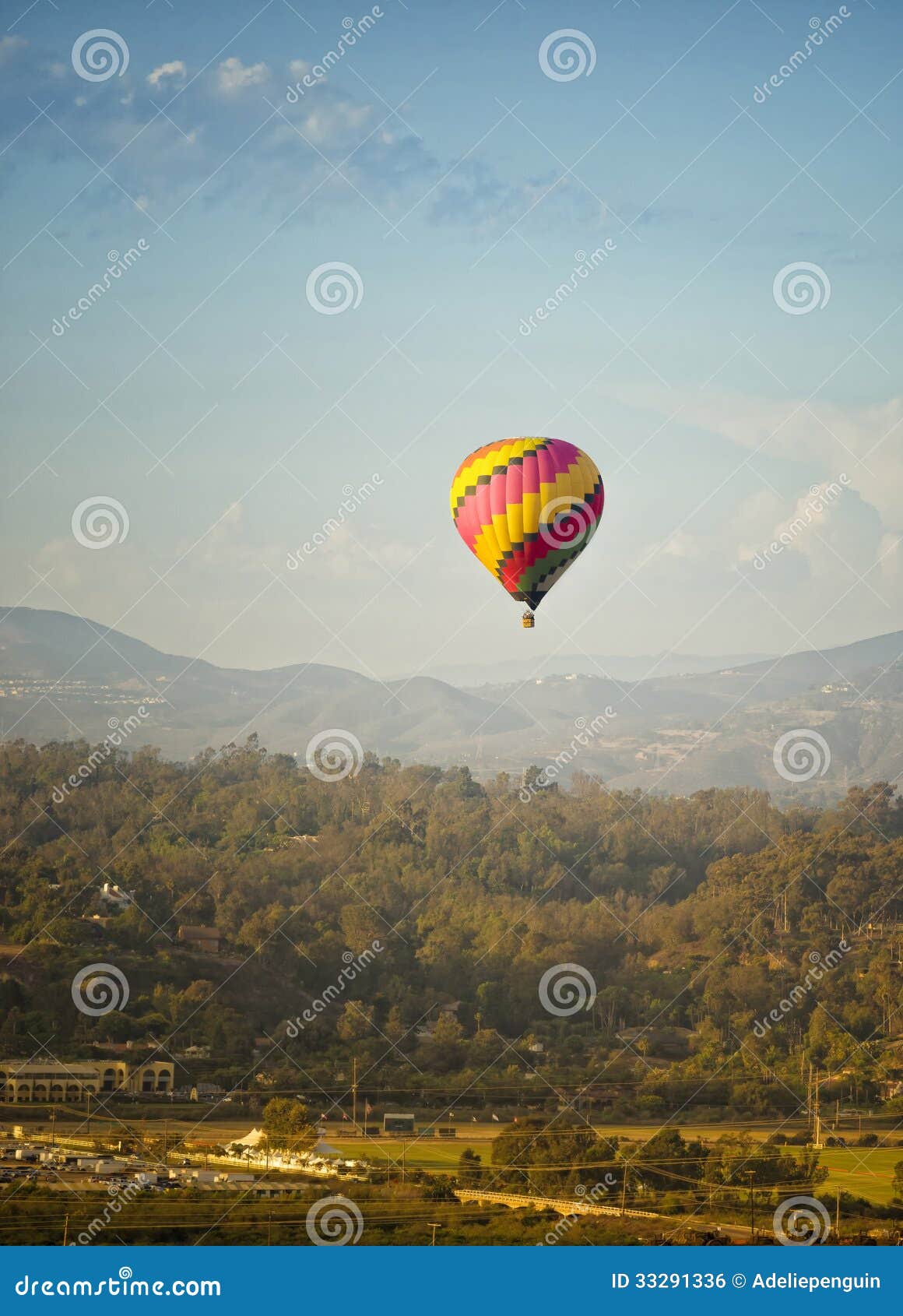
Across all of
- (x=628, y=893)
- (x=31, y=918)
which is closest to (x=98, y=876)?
(x=31, y=918)

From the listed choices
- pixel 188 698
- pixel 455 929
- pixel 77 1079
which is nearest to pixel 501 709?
pixel 188 698

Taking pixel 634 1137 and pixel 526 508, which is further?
pixel 634 1137

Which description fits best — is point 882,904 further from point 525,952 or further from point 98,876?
point 98,876

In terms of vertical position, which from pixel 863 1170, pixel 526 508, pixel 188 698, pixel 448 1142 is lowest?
pixel 448 1142

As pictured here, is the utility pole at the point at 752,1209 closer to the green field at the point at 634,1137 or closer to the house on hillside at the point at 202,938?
the green field at the point at 634,1137

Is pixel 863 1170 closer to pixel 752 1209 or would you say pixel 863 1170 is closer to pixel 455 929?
pixel 752 1209

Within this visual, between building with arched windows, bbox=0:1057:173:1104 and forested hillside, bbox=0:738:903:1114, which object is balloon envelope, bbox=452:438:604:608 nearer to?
forested hillside, bbox=0:738:903:1114

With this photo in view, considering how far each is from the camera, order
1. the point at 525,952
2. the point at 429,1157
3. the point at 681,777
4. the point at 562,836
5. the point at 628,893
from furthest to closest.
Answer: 1. the point at 681,777
2. the point at 562,836
3. the point at 628,893
4. the point at 525,952
5. the point at 429,1157
